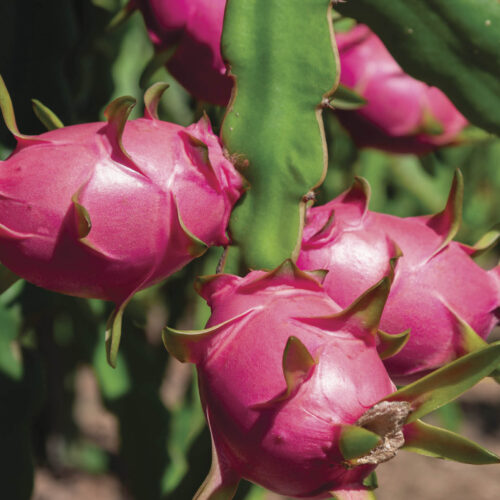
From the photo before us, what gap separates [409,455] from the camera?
229 cm

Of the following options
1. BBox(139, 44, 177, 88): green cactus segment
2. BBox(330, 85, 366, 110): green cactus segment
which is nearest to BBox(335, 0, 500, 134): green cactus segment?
BBox(330, 85, 366, 110): green cactus segment

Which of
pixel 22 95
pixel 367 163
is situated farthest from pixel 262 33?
pixel 367 163

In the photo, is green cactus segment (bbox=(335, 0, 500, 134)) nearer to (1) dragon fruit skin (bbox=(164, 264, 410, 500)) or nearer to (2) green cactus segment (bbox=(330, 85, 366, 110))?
(2) green cactus segment (bbox=(330, 85, 366, 110))

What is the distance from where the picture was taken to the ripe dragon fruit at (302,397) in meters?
0.55

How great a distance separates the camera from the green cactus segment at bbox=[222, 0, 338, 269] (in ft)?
2.38

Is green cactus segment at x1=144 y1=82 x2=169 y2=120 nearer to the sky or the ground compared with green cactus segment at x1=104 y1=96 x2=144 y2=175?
nearer to the ground

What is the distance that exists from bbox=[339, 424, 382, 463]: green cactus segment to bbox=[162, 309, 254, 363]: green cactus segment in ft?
0.39

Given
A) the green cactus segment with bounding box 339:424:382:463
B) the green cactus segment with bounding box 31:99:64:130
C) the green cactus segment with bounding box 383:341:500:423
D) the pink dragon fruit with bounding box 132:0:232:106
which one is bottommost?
the green cactus segment with bounding box 31:99:64:130

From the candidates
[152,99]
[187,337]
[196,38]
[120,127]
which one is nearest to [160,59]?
[196,38]

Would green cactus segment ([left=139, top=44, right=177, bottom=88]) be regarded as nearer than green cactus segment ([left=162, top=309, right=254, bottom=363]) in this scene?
No

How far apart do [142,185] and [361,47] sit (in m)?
0.50

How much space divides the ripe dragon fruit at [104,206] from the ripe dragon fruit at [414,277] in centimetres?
12

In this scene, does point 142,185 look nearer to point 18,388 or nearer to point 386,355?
point 386,355

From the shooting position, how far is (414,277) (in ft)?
2.37
